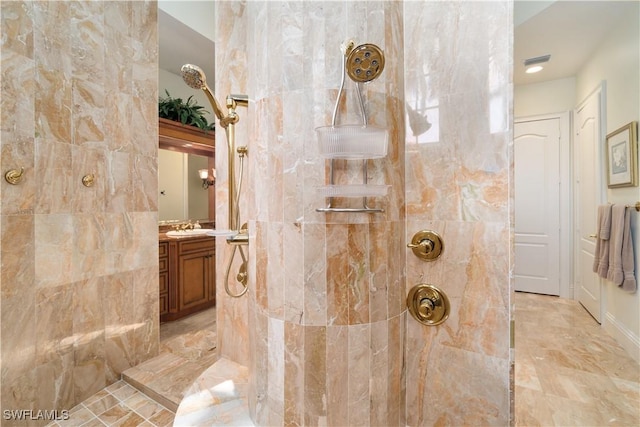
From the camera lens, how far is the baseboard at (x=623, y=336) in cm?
224

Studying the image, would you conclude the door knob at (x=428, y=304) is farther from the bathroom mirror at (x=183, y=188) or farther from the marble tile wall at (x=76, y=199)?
the bathroom mirror at (x=183, y=188)

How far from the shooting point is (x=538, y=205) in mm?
3760

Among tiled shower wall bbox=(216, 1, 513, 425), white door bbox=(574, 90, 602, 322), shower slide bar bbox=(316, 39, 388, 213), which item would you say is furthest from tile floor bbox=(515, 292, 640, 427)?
shower slide bar bbox=(316, 39, 388, 213)

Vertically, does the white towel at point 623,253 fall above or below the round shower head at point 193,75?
below

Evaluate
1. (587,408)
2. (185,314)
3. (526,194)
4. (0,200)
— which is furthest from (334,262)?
(526,194)

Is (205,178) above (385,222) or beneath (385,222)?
above

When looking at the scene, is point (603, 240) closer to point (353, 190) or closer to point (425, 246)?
point (425, 246)

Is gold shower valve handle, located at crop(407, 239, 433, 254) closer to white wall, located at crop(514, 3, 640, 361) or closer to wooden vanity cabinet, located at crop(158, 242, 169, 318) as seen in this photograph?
white wall, located at crop(514, 3, 640, 361)

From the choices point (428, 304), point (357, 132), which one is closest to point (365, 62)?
point (357, 132)

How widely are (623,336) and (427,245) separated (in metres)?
2.59

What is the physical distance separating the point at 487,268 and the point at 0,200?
89.0 inches

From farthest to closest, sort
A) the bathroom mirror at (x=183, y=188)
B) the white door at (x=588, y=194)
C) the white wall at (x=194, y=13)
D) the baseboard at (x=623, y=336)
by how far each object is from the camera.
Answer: the bathroom mirror at (x=183, y=188) < the white door at (x=588, y=194) < the white wall at (x=194, y=13) < the baseboard at (x=623, y=336)

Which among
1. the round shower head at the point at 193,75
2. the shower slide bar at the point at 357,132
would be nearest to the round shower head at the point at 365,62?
the shower slide bar at the point at 357,132

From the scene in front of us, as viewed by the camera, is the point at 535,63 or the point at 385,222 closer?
the point at 385,222
